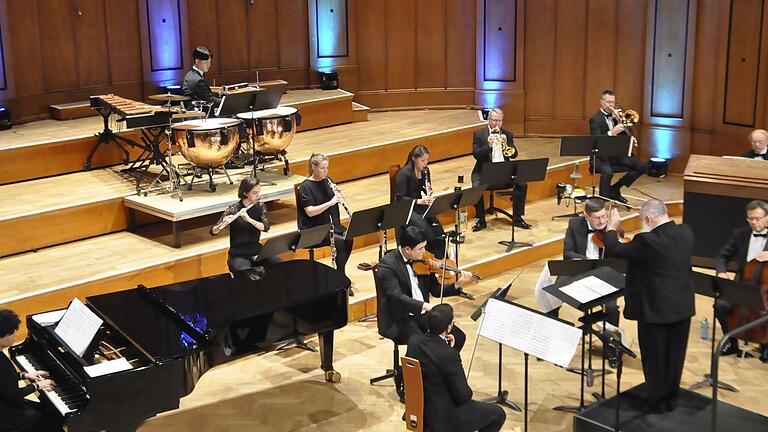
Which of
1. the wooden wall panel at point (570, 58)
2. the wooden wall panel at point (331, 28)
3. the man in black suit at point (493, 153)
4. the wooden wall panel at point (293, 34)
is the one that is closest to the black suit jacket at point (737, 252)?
the man in black suit at point (493, 153)

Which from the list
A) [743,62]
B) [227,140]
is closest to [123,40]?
[227,140]

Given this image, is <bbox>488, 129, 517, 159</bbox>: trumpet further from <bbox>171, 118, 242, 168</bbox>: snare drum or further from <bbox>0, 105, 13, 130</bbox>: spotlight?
<bbox>0, 105, 13, 130</bbox>: spotlight

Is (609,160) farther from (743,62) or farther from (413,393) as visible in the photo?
(413,393)

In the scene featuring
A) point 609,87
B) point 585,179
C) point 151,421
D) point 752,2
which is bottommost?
point 151,421

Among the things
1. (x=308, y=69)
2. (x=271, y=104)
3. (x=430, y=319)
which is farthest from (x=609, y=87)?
(x=430, y=319)

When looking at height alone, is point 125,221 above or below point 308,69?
below

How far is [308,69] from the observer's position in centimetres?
1281

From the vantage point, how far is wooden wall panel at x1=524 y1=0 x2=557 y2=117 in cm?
1245

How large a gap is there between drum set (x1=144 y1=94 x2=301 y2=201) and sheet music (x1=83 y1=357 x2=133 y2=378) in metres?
3.50

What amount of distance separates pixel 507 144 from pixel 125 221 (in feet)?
12.6

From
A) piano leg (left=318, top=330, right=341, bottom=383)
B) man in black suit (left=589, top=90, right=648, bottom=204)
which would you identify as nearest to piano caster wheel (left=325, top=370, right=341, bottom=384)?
piano leg (left=318, top=330, right=341, bottom=383)

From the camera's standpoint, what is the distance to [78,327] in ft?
17.2

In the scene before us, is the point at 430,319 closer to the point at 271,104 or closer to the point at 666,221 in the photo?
the point at 666,221

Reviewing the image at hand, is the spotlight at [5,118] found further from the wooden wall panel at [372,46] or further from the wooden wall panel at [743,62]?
the wooden wall panel at [743,62]
